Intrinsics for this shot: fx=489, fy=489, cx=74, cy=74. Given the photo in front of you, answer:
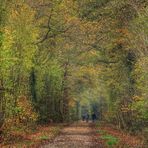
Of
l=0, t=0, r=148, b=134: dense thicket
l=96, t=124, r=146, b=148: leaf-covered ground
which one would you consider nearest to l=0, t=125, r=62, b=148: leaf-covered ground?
l=0, t=0, r=148, b=134: dense thicket

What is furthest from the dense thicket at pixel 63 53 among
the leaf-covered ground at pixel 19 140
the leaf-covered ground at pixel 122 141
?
the leaf-covered ground at pixel 122 141

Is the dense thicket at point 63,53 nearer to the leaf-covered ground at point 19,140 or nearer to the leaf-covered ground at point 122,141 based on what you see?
the leaf-covered ground at point 19,140

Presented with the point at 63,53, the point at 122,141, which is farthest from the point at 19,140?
the point at 63,53

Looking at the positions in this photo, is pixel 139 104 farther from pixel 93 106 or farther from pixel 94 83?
pixel 93 106

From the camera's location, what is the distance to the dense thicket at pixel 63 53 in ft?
85.7

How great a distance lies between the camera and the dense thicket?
85.7 ft

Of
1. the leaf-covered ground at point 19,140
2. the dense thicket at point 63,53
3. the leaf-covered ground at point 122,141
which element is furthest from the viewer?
the dense thicket at point 63,53

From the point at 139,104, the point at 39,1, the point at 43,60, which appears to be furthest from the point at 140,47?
the point at 43,60

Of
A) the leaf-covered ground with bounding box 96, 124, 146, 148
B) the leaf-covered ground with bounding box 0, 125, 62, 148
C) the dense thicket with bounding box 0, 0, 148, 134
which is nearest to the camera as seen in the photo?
the leaf-covered ground with bounding box 0, 125, 62, 148

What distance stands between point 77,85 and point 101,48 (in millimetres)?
34768

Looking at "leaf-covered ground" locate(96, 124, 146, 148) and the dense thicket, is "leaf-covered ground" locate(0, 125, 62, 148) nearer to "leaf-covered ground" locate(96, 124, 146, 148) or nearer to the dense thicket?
the dense thicket

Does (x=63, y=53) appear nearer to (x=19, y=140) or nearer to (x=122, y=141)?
(x=122, y=141)

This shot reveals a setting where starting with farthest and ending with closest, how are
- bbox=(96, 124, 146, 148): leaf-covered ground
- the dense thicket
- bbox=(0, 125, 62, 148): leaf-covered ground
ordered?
the dense thicket, bbox=(96, 124, 146, 148): leaf-covered ground, bbox=(0, 125, 62, 148): leaf-covered ground

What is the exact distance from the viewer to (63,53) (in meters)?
54.0
